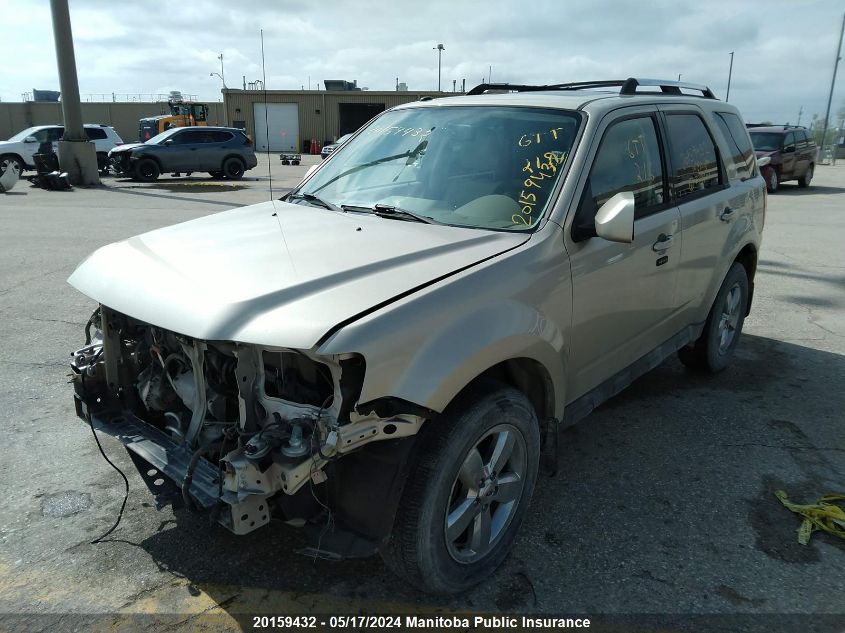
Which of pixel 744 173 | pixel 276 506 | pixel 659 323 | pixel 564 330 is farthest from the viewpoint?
pixel 744 173

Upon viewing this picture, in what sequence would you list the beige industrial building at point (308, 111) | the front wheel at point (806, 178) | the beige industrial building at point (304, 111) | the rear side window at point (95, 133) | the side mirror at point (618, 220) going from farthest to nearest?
the beige industrial building at point (308, 111) → the beige industrial building at point (304, 111) → the rear side window at point (95, 133) → the front wheel at point (806, 178) → the side mirror at point (618, 220)

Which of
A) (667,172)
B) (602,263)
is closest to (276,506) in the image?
(602,263)

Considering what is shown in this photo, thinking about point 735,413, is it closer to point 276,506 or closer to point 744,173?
point 744,173

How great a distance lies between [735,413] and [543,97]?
2440 millimetres

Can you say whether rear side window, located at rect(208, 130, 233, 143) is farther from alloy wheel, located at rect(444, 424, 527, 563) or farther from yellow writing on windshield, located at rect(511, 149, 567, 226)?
alloy wheel, located at rect(444, 424, 527, 563)

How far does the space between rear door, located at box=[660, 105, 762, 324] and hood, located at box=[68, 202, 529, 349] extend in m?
1.59

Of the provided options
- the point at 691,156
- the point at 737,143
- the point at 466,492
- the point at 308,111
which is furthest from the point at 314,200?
the point at 308,111

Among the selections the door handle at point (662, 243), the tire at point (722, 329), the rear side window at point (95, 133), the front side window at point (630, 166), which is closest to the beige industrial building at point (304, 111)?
the rear side window at point (95, 133)

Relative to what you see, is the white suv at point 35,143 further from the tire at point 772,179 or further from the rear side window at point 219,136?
the tire at point 772,179

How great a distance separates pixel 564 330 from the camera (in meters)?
3.00

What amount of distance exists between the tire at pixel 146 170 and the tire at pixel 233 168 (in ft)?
7.63

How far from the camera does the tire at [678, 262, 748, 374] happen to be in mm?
4805

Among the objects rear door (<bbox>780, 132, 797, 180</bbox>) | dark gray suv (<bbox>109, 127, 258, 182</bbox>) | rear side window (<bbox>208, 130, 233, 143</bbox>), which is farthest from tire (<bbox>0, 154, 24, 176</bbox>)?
rear door (<bbox>780, 132, 797, 180</bbox>)

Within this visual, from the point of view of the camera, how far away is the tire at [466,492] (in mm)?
2391
